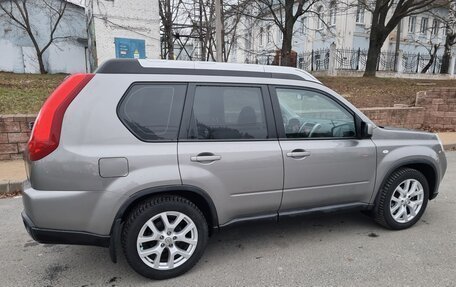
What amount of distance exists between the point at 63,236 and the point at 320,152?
2338 mm

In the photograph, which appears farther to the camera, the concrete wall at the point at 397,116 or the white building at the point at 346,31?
the white building at the point at 346,31

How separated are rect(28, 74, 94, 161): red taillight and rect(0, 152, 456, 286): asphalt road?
1177mm

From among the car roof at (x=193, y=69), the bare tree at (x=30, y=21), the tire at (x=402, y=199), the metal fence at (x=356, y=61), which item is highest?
the bare tree at (x=30, y=21)

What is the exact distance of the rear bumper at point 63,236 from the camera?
104 inches

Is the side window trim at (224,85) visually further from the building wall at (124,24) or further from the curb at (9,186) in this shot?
the building wall at (124,24)

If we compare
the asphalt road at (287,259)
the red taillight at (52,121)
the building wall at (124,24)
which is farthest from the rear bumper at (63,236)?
the building wall at (124,24)

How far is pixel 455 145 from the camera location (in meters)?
9.14

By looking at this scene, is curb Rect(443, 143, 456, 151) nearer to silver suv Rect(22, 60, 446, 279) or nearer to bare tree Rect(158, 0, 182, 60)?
silver suv Rect(22, 60, 446, 279)

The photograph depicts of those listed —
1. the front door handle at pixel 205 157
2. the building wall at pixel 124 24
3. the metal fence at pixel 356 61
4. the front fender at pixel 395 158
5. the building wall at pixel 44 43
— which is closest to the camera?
the front door handle at pixel 205 157

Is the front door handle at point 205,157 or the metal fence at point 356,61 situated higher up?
the metal fence at point 356,61

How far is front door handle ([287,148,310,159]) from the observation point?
3.20 meters

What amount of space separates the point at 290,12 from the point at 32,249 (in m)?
17.5

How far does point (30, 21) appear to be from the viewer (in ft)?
85.0

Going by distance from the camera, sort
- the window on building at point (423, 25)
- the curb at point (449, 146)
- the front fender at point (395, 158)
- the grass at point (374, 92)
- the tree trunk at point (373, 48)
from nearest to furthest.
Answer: the front fender at point (395, 158) → the curb at point (449, 146) → the grass at point (374, 92) → the tree trunk at point (373, 48) → the window on building at point (423, 25)
